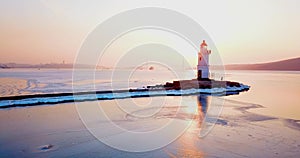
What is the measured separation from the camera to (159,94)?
68.7 feet

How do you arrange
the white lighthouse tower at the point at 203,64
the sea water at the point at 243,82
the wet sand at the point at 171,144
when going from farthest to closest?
1. the white lighthouse tower at the point at 203,64
2. the sea water at the point at 243,82
3. the wet sand at the point at 171,144

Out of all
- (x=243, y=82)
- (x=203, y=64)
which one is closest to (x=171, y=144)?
(x=203, y=64)

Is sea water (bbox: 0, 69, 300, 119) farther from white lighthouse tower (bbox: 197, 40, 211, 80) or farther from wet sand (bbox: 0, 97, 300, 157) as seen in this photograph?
white lighthouse tower (bbox: 197, 40, 211, 80)

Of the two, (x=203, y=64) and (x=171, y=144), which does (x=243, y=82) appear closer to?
(x=203, y=64)

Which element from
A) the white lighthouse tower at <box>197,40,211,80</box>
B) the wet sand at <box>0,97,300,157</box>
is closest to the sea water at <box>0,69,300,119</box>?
the wet sand at <box>0,97,300,157</box>

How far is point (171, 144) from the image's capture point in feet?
21.2

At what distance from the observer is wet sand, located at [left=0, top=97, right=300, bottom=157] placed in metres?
5.68

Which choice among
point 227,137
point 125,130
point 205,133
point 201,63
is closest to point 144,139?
point 125,130

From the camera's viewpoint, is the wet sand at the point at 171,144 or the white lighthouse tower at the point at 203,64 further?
the white lighthouse tower at the point at 203,64

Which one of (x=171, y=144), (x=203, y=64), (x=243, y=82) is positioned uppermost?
(x=203, y=64)

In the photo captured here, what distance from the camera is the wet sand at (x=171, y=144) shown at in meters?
5.68

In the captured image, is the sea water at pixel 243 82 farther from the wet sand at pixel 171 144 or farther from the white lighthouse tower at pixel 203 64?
the white lighthouse tower at pixel 203 64

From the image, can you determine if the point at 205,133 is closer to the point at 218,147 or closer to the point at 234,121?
the point at 218,147

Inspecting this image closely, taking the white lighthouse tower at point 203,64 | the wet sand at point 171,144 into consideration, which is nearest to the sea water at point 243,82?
the wet sand at point 171,144
